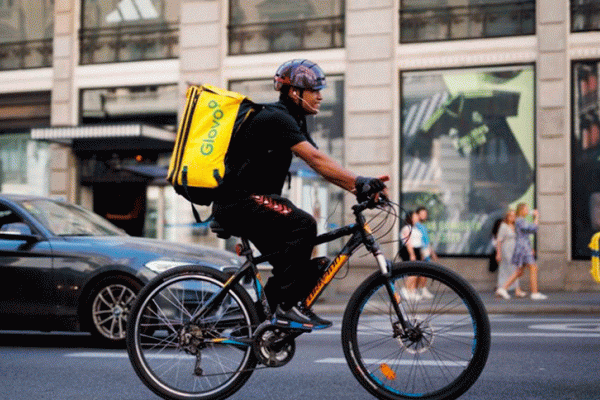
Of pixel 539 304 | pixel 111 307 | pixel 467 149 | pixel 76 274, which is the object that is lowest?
pixel 539 304

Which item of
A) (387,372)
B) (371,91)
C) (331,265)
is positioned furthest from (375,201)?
(371,91)

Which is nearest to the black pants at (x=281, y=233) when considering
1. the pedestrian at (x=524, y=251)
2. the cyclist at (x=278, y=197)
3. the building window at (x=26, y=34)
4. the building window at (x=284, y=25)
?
the cyclist at (x=278, y=197)

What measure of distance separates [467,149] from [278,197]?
14.3 m

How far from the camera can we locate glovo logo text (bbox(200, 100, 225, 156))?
4508 mm

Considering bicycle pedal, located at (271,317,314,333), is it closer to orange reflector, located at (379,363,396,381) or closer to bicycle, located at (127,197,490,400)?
bicycle, located at (127,197,490,400)

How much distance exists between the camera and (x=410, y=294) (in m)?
4.65

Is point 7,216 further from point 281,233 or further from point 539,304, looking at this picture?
point 539,304

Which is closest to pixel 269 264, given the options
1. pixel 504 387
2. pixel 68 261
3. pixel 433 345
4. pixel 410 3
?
pixel 433 345

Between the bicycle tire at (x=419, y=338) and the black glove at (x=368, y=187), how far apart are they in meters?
0.40

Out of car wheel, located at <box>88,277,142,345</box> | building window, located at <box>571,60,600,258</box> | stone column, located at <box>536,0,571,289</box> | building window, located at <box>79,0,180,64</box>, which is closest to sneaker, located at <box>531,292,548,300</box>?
stone column, located at <box>536,0,571,289</box>

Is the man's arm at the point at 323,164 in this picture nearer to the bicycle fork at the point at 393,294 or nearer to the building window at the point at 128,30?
the bicycle fork at the point at 393,294

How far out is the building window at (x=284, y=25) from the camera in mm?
19422

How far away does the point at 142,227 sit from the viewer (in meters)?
21.0

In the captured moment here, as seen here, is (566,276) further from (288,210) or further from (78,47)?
(288,210)
